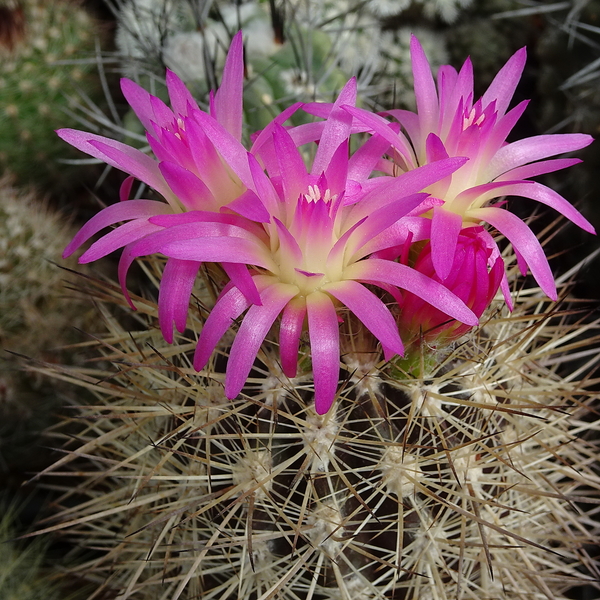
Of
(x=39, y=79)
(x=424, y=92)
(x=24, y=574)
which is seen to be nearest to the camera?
(x=424, y=92)

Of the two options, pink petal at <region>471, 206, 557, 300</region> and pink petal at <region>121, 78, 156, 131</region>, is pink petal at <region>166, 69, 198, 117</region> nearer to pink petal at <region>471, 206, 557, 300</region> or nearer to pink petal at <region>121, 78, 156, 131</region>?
pink petal at <region>121, 78, 156, 131</region>

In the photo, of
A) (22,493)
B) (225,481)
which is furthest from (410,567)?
(22,493)

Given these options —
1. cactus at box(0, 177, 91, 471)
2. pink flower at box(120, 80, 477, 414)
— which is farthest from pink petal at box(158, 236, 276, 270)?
cactus at box(0, 177, 91, 471)

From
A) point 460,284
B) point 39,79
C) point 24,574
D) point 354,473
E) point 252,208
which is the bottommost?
point 24,574

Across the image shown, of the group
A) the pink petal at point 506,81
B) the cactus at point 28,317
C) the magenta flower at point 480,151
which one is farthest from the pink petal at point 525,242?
the cactus at point 28,317

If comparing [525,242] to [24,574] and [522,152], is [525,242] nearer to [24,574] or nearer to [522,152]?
[522,152]

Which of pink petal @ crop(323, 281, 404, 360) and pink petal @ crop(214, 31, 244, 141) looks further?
pink petal @ crop(214, 31, 244, 141)

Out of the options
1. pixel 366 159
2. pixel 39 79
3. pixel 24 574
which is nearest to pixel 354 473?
pixel 366 159

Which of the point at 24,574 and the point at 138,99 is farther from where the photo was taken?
the point at 24,574
